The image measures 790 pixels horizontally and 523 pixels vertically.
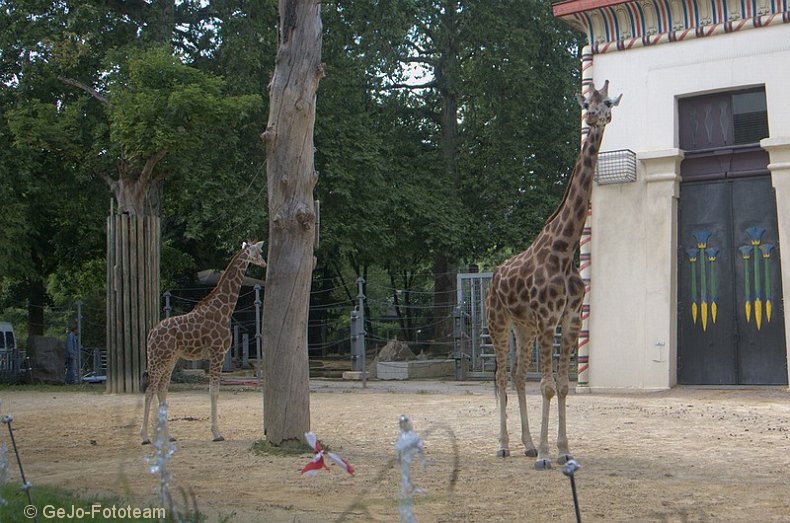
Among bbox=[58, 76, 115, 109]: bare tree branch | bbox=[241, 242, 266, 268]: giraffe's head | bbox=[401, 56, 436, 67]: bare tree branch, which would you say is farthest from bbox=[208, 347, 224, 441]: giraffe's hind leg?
bbox=[401, 56, 436, 67]: bare tree branch

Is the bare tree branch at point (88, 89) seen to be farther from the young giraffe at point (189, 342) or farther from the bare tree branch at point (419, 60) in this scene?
the bare tree branch at point (419, 60)

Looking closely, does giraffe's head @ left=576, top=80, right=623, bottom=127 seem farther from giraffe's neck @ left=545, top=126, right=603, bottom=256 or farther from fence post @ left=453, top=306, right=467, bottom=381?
fence post @ left=453, top=306, right=467, bottom=381

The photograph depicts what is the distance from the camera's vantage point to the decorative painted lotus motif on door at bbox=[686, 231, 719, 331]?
18.0 metres

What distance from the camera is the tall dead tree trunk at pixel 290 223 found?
998 centimetres

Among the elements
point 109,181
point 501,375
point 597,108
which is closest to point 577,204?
point 597,108

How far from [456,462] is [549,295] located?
13.4 ft

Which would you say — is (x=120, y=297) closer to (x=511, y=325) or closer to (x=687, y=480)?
(x=511, y=325)

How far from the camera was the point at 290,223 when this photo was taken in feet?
33.2

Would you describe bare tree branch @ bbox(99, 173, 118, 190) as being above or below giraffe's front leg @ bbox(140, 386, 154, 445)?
above

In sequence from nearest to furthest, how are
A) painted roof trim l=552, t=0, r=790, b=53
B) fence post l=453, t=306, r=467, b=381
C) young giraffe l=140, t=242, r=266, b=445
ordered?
young giraffe l=140, t=242, r=266, b=445 < painted roof trim l=552, t=0, r=790, b=53 < fence post l=453, t=306, r=467, b=381

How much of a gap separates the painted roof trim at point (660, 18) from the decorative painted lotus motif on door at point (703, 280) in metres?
3.66

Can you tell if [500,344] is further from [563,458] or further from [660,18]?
[660,18]

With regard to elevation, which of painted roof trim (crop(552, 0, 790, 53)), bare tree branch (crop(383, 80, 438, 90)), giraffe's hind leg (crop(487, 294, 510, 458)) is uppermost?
bare tree branch (crop(383, 80, 438, 90))

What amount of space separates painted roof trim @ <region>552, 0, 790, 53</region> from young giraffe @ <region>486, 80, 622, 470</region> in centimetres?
948
